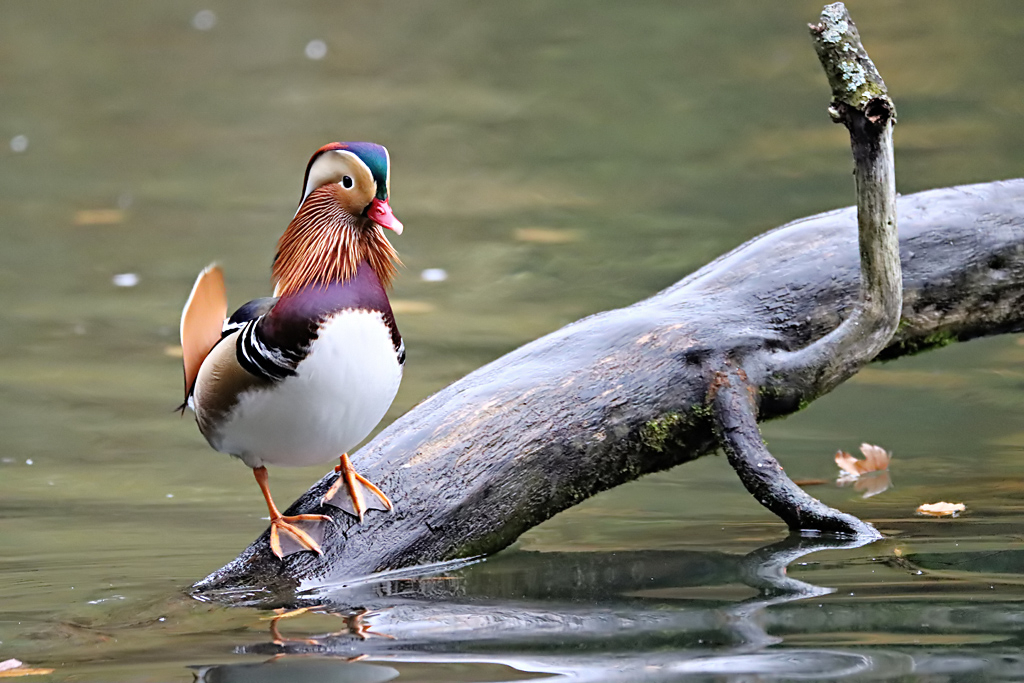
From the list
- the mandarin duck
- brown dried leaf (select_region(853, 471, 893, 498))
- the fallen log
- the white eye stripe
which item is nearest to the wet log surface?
the fallen log

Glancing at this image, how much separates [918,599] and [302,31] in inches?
399

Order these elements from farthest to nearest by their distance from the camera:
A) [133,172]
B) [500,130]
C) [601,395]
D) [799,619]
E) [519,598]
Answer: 1. [500,130]
2. [133,172]
3. [601,395]
4. [519,598]
5. [799,619]

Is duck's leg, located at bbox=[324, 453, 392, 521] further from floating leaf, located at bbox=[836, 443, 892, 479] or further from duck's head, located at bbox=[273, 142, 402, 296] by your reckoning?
floating leaf, located at bbox=[836, 443, 892, 479]

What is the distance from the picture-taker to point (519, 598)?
3291 millimetres

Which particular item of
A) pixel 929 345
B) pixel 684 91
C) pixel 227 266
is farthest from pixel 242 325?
pixel 684 91

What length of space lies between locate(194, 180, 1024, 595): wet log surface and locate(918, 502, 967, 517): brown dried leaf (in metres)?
0.48

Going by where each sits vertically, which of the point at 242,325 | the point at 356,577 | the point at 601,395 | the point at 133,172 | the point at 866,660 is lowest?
the point at 866,660

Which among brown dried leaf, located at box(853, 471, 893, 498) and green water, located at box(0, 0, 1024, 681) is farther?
brown dried leaf, located at box(853, 471, 893, 498)

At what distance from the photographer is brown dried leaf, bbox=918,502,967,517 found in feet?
12.6

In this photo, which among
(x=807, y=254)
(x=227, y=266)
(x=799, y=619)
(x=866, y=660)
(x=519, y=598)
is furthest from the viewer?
(x=227, y=266)

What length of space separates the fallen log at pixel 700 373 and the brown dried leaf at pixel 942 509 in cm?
39

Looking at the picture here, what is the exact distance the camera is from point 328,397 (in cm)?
299

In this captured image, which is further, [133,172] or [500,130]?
[500,130]

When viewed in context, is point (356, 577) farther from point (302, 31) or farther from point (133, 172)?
point (302, 31)
